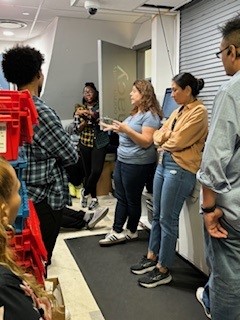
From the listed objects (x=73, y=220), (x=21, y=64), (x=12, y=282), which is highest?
(x=21, y=64)

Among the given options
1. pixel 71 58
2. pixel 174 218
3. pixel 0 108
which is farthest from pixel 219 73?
pixel 71 58

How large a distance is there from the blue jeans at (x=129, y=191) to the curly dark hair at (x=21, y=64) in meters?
1.30

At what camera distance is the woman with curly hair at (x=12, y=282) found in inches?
27.6

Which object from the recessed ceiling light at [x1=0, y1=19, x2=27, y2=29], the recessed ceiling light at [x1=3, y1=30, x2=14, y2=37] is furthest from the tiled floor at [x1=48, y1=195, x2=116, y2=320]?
the recessed ceiling light at [x1=3, y1=30, x2=14, y2=37]

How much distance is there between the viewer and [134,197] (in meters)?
2.94

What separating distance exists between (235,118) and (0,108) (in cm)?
88

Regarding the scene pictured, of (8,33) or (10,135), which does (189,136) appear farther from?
(8,33)

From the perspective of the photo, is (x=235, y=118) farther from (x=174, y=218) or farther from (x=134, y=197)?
(x=134, y=197)

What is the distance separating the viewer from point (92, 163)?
4.11 meters

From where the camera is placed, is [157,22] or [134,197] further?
[157,22]

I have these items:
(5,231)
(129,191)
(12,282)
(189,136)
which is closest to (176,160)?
(189,136)

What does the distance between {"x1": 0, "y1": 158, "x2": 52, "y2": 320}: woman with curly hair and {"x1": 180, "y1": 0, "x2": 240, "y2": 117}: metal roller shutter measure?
7.07ft

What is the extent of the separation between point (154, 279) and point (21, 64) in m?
1.70

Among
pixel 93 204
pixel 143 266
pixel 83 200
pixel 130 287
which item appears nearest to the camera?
pixel 130 287
